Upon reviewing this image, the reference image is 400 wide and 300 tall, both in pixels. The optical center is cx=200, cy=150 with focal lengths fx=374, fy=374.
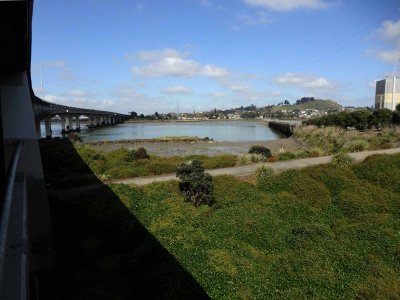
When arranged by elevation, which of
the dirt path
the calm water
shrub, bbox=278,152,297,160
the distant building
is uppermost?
the distant building

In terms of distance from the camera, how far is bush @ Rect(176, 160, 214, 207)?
19016mm

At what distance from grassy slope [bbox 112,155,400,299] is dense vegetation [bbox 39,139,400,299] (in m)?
0.04

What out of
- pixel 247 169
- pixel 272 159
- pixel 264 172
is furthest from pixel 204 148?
pixel 264 172

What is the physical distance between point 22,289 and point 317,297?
28.2 ft

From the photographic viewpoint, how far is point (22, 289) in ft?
10.3

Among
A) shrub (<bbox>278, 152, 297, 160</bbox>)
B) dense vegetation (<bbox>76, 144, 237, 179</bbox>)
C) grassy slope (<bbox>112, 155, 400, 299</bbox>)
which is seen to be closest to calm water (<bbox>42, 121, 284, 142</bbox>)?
shrub (<bbox>278, 152, 297, 160</bbox>)

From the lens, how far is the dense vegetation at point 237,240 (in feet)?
34.1

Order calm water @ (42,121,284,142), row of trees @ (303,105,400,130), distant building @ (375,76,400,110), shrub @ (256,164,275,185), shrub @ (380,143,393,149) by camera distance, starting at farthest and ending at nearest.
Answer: distant building @ (375,76,400,110)
calm water @ (42,121,284,142)
row of trees @ (303,105,400,130)
shrub @ (380,143,393,149)
shrub @ (256,164,275,185)

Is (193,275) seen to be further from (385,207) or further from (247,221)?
(385,207)

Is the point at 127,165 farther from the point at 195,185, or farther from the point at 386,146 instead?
the point at 386,146

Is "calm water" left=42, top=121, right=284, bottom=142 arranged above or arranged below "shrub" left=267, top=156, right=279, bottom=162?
below

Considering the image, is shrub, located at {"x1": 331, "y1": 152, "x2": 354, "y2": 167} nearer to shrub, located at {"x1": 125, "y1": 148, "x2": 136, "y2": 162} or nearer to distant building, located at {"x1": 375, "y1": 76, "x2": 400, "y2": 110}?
shrub, located at {"x1": 125, "y1": 148, "x2": 136, "y2": 162}

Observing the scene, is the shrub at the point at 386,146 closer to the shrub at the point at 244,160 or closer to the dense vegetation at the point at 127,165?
the shrub at the point at 244,160

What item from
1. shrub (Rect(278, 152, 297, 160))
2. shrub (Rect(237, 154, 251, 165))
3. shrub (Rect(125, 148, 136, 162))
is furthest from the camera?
shrub (Rect(125, 148, 136, 162))
